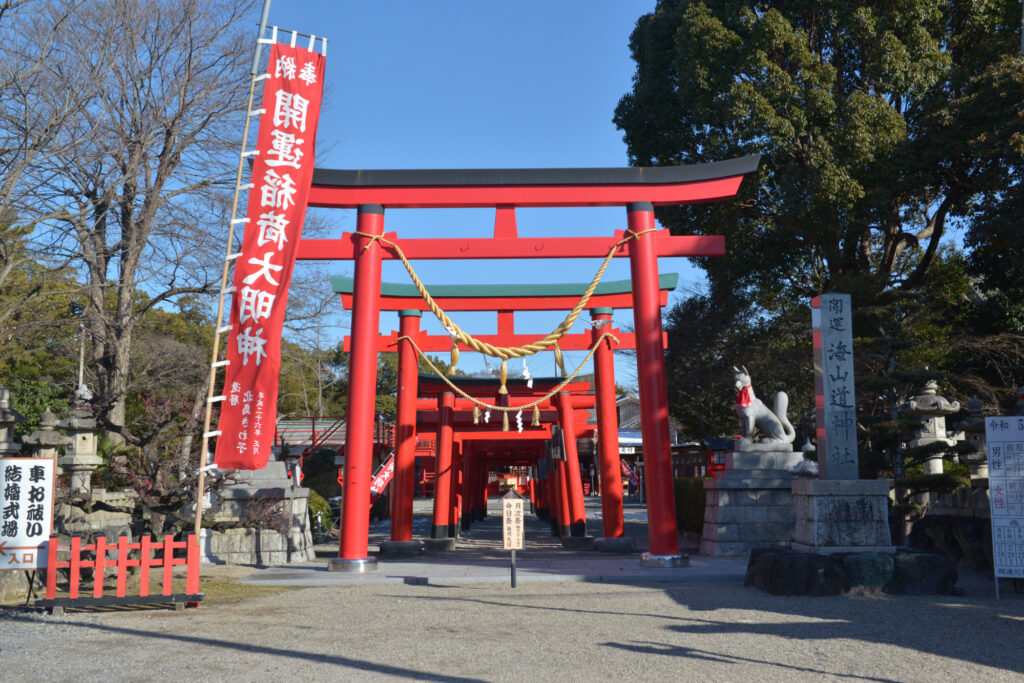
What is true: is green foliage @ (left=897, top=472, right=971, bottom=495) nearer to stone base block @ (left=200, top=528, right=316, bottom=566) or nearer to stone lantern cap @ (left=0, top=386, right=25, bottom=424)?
stone base block @ (left=200, top=528, right=316, bottom=566)

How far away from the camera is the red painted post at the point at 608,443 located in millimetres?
13898

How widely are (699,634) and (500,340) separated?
1012cm

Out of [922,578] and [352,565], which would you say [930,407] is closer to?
[922,578]

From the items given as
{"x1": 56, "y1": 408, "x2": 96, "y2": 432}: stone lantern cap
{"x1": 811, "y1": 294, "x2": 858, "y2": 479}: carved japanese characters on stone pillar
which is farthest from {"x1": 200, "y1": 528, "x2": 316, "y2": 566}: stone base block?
{"x1": 811, "y1": 294, "x2": 858, "y2": 479}: carved japanese characters on stone pillar

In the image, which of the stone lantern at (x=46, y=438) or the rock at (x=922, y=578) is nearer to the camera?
the rock at (x=922, y=578)

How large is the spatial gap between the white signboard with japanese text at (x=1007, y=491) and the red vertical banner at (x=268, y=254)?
7763mm

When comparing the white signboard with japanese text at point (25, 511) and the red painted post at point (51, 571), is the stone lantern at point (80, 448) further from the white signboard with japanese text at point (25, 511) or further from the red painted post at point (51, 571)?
the red painted post at point (51, 571)

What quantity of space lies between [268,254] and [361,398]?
324cm

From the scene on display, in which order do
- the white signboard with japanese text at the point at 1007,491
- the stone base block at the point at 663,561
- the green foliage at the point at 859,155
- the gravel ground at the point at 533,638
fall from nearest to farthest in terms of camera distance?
the gravel ground at the point at 533,638, the white signboard with japanese text at the point at 1007,491, the stone base block at the point at 663,561, the green foliage at the point at 859,155

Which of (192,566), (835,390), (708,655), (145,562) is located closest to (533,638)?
(708,655)

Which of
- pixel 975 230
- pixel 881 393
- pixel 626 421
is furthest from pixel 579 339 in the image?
pixel 626 421

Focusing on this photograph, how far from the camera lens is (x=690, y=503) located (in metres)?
17.1

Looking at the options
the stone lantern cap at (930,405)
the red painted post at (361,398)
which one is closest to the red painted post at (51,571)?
the red painted post at (361,398)

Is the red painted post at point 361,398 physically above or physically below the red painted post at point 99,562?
above
